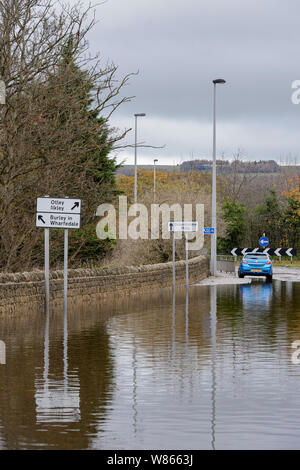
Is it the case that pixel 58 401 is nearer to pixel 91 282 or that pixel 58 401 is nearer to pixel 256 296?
pixel 91 282

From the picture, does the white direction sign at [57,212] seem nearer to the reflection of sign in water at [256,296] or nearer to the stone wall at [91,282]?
the stone wall at [91,282]

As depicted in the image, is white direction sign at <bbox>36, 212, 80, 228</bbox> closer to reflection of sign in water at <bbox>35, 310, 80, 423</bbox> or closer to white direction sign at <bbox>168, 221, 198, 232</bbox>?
reflection of sign in water at <bbox>35, 310, 80, 423</bbox>

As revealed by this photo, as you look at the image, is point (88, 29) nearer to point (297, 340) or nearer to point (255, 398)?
point (297, 340)

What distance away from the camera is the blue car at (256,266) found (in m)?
44.7

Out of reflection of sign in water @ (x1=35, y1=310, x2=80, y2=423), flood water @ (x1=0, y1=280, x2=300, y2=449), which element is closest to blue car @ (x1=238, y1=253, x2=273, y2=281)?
flood water @ (x1=0, y1=280, x2=300, y2=449)

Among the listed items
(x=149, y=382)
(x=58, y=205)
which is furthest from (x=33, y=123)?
(x=149, y=382)

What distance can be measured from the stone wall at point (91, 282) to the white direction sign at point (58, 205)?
1.62 m

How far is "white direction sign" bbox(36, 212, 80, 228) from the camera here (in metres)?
22.7

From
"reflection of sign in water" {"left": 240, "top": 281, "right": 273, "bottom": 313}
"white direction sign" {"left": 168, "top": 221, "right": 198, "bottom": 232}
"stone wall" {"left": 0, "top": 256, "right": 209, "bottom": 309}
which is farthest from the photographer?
"white direction sign" {"left": 168, "top": 221, "right": 198, "bottom": 232}

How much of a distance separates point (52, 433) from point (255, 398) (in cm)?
271

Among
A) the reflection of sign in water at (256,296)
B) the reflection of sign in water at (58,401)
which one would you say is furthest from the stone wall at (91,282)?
the reflection of sign in water at (58,401)

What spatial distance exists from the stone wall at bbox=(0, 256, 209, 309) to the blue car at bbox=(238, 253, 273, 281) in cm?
515

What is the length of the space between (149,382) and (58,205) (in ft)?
40.4
